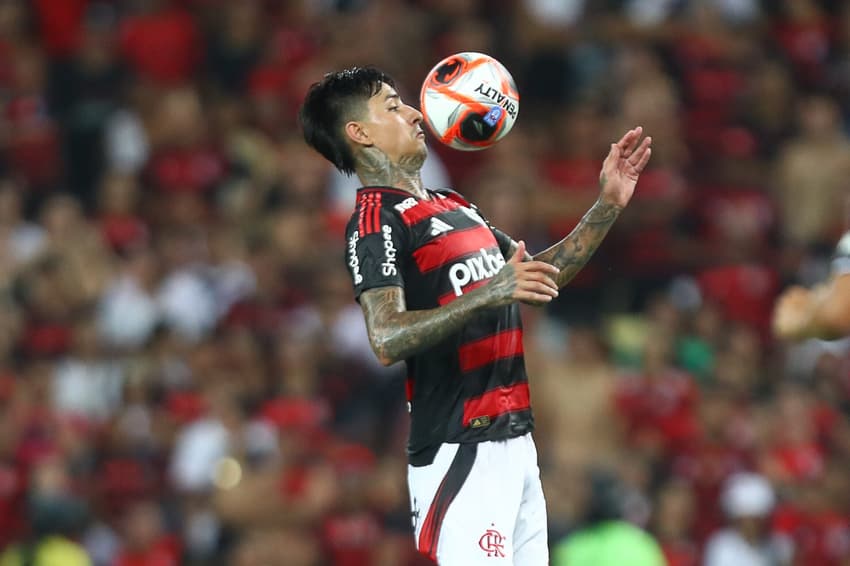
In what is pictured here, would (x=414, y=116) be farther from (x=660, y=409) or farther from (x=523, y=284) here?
(x=660, y=409)

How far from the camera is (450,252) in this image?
5.90 metres

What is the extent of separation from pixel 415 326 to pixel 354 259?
1.48 ft

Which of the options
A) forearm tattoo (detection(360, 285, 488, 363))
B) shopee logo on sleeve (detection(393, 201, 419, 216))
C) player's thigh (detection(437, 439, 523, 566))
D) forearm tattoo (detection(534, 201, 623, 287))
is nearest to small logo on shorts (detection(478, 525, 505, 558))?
player's thigh (detection(437, 439, 523, 566))

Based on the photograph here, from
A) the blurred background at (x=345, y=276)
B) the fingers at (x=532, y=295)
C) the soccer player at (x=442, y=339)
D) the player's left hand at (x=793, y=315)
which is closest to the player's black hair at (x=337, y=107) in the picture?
the soccer player at (x=442, y=339)

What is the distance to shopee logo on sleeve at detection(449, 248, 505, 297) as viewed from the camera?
5871 mm

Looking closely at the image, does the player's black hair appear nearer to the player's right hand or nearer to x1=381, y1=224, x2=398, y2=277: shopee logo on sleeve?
x1=381, y1=224, x2=398, y2=277: shopee logo on sleeve

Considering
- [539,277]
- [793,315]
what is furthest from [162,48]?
[793,315]

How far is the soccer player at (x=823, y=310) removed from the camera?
5305mm

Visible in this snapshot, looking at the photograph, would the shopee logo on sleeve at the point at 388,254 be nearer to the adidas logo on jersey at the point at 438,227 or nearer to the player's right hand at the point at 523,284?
the adidas logo on jersey at the point at 438,227

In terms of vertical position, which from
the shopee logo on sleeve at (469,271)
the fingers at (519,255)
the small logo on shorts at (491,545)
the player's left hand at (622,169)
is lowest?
the small logo on shorts at (491,545)

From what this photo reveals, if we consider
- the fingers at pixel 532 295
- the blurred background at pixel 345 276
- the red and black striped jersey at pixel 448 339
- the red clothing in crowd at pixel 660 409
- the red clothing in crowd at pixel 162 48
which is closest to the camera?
the fingers at pixel 532 295

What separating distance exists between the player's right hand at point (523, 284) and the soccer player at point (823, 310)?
88 cm

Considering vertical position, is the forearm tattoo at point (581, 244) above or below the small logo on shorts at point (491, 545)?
above

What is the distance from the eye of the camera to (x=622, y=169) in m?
6.32
